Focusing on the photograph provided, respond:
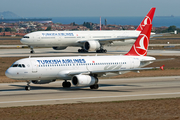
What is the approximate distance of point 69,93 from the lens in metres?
34.4

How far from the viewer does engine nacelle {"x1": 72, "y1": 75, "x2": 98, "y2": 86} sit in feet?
114

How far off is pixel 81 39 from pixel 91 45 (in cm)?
380

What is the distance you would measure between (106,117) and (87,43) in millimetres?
60117

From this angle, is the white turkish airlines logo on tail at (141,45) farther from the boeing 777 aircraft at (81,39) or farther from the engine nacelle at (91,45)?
the engine nacelle at (91,45)

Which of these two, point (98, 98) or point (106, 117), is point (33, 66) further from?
point (106, 117)

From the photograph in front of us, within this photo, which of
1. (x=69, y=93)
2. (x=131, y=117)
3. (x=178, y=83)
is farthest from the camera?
(x=178, y=83)

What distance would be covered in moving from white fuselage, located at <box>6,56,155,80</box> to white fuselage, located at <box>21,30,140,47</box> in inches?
1612

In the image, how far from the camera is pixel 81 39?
84.3m

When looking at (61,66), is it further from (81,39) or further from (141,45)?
(81,39)

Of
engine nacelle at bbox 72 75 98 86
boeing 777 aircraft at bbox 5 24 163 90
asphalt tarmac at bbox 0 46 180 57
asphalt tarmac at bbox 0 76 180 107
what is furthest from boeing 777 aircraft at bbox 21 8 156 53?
engine nacelle at bbox 72 75 98 86

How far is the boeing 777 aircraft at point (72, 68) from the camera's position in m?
34.7

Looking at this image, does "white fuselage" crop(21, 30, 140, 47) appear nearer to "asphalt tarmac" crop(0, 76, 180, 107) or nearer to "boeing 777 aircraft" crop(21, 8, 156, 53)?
"boeing 777 aircraft" crop(21, 8, 156, 53)

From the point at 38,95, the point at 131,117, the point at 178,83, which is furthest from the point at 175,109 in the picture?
the point at 178,83

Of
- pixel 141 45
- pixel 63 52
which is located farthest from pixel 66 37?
pixel 141 45
